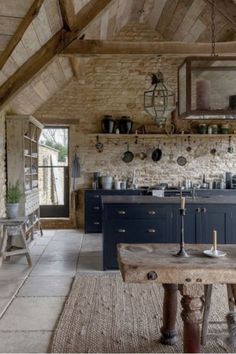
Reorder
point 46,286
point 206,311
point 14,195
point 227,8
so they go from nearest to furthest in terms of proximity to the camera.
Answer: point 206,311 → point 46,286 → point 14,195 → point 227,8

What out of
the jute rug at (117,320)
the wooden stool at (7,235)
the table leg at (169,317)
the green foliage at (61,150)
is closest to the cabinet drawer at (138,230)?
the jute rug at (117,320)

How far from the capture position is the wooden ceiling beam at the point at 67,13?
460 cm

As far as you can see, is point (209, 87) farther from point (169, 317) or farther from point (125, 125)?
point (125, 125)

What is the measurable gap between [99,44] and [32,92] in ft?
7.38

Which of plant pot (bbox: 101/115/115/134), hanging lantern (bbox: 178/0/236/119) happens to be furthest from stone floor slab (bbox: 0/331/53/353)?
plant pot (bbox: 101/115/115/134)

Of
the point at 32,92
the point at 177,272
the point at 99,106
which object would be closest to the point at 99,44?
the point at 32,92

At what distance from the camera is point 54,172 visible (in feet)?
29.3

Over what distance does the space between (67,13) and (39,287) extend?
3.44m

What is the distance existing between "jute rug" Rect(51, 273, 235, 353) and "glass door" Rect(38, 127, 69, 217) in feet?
14.2

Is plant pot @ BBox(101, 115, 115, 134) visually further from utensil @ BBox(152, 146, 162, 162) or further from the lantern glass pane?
the lantern glass pane

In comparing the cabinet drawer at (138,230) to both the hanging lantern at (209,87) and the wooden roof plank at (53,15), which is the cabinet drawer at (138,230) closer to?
the hanging lantern at (209,87)

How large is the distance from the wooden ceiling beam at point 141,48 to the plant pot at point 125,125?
295 cm

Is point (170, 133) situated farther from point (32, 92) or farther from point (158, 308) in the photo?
point (158, 308)

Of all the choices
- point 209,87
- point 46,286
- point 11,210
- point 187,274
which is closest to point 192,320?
point 187,274
